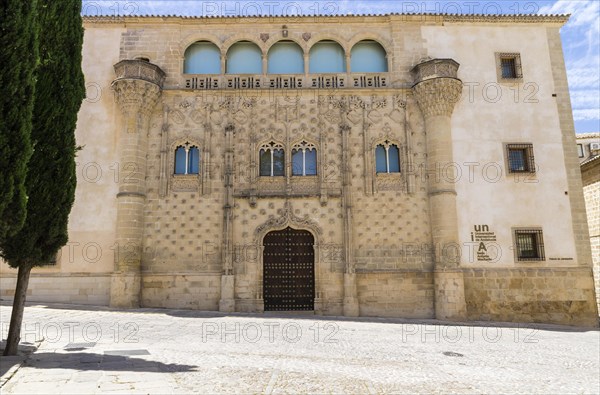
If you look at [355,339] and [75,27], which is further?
[355,339]

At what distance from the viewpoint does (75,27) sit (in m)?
8.74

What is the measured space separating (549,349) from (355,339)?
4.46 meters

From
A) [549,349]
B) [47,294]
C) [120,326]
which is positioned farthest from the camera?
[47,294]

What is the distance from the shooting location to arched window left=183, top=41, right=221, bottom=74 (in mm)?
17109

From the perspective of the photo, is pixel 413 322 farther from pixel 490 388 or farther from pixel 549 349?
pixel 490 388

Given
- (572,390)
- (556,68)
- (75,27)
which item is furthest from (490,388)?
(556,68)

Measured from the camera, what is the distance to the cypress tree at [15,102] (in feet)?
21.4

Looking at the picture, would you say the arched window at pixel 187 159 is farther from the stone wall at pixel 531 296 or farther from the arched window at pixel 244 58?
the stone wall at pixel 531 296

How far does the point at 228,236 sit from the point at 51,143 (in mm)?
7982

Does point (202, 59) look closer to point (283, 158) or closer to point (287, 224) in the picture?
point (283, 158)

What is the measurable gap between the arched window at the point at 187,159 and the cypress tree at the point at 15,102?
924cm

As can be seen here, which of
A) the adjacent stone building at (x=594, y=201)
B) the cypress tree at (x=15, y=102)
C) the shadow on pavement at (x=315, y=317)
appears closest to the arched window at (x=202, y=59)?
the shadow on pavement at (x=315, y=317)

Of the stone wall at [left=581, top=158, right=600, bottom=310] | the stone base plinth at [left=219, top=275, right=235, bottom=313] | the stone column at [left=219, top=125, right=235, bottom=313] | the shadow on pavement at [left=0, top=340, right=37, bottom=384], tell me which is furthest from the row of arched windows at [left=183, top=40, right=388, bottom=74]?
the shadow on pavement at [left=0, top=340, right=37, bottom=384]

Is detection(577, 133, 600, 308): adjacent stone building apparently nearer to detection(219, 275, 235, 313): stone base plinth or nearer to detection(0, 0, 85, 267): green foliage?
detection(219, 275, 235, 313): stone base plinth
